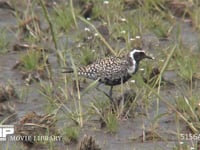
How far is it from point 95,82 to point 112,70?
3.75 feet

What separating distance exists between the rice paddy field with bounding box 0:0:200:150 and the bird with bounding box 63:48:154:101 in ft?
0.44

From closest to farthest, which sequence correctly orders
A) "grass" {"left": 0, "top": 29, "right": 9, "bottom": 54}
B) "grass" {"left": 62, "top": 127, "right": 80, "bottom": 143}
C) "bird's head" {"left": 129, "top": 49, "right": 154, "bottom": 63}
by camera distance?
"grass" {"left": 62, "top": 127, "right": 80, "bottom": 143} < "bird's head" {"left": 129, "top": 49, "right": 154, "bottom": 63} < "grass" {"left": 0, "top": 29, "right": 9, "bottom": 54}

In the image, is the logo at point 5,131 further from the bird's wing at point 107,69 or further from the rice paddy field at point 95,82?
the bird's wing at point 107,69

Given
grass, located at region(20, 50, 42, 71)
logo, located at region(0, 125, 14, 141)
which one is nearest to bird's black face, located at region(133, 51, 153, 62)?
grass, located at region(20, 50, 42, 71)

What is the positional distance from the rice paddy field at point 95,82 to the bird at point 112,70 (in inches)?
5.3

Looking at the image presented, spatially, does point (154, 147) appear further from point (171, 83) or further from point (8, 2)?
point (8, 2)

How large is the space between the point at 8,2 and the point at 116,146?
169 inches

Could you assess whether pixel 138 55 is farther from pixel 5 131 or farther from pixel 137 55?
pixel 5 131

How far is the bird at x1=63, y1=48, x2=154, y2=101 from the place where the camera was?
32.0ft

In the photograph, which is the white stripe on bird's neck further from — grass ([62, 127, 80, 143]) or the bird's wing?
grass ([62, 127, 80, 143])

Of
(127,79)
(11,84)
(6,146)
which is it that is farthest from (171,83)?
(6,146)

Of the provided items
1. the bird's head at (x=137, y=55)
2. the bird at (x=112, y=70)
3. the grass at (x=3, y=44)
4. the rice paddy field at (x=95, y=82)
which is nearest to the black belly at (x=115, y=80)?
the bird at (x=112, y=70)

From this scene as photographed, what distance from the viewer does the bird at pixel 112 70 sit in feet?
32.0

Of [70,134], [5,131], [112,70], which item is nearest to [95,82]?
[70,134]
